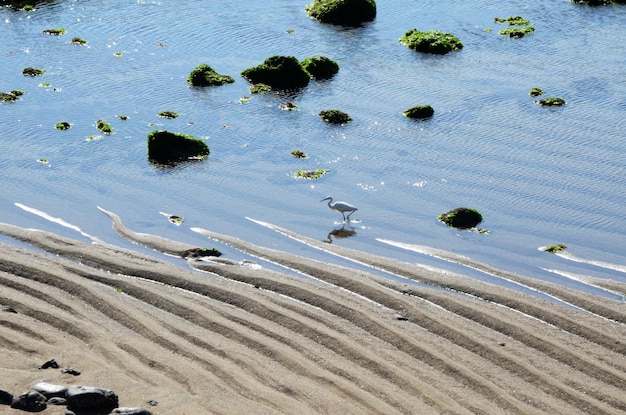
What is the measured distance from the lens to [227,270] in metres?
22.3

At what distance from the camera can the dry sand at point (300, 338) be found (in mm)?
15953

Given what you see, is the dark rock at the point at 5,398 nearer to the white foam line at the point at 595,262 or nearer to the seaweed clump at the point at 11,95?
the white foam line at the point at 595,262

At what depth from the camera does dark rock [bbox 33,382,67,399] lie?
14133mm

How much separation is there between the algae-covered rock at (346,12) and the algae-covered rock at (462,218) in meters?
23.4

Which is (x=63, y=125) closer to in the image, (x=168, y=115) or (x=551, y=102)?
(x=168, y=115)

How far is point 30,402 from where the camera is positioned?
13.7 metres

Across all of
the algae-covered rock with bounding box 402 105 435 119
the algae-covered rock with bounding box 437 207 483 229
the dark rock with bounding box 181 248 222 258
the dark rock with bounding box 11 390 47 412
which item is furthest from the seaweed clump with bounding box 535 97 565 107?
the dark rock with bounding box 11 390 47 412

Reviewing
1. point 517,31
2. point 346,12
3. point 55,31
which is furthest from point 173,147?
point 517,31

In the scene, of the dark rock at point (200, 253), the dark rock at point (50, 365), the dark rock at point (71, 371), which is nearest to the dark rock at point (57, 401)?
the dark rock at point (71, 371)

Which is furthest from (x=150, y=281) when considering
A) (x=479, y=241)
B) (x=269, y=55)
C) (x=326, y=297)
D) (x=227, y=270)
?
(x=269, y=55)

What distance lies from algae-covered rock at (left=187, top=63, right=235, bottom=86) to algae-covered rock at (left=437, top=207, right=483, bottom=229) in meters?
15.1

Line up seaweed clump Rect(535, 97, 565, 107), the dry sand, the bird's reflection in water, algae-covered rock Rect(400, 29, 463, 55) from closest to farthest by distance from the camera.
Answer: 1. the dry sand
2. the bird's reflection in water
3. seaweed clump Rect(535, 97, 565, 107)
4. algae-covered rock Rect(400, 29, 463, 55)

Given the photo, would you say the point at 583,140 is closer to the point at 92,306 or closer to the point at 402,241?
the point at 402,241

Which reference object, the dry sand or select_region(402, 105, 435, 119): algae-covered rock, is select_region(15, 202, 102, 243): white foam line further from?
select_region(402, 105, 435, 119): algae-covered rock
